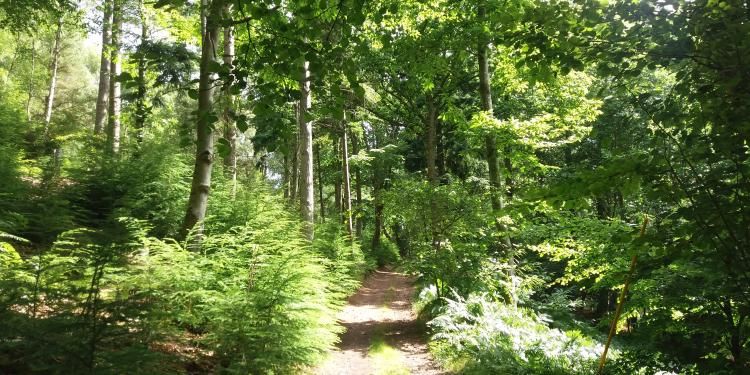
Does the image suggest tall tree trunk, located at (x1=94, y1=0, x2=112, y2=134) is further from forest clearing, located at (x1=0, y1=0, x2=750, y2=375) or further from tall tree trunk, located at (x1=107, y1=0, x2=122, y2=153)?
tall tree trunk, located at (x1=107, y1=0, x2=122, y2=153)

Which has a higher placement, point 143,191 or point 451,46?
point 451,46

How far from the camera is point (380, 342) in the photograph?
9141 mm

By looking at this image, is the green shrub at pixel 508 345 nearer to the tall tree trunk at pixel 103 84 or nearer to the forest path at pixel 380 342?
the forest path at pixel 380 342

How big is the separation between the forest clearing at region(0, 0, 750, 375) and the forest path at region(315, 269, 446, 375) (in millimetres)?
79

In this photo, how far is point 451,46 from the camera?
24.9 ft

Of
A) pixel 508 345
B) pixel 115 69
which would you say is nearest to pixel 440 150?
pixel 115 69

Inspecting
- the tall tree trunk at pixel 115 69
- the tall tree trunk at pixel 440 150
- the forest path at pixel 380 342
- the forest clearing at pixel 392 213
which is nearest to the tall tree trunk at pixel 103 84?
the forest clearing at pixel 392 213

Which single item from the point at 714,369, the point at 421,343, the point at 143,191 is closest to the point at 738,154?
the point at 714,369

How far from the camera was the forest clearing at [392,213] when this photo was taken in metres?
2.52

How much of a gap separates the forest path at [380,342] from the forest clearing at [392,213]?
0.08 metres

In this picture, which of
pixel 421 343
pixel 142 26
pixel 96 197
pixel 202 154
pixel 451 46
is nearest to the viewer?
pixel 202 154

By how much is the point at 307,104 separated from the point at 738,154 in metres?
9.54

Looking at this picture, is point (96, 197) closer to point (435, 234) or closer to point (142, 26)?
point (435, 234)

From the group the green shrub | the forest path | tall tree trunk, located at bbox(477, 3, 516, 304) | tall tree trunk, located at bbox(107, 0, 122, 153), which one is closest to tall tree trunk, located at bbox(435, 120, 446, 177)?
the forest path
